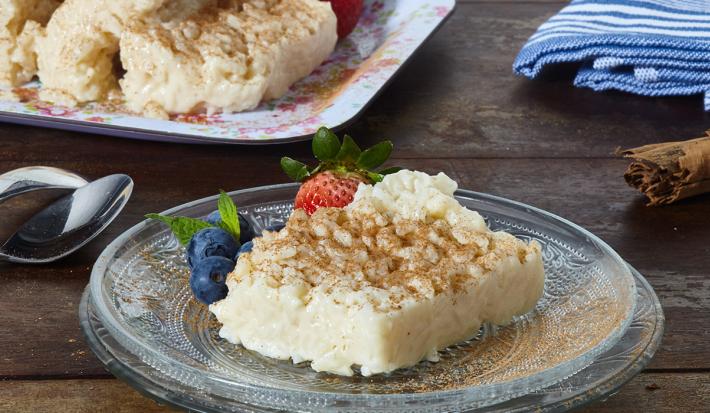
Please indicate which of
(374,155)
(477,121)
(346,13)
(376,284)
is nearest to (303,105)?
(477,121)

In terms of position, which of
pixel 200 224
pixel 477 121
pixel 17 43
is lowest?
pixel 477 121

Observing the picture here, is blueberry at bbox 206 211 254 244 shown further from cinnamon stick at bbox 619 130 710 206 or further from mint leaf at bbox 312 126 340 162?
cinnamon stick at bbox 619 130 710 206

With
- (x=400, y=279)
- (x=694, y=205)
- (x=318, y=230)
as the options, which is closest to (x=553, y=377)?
(x=400, y=279)

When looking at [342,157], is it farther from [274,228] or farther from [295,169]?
[274,228]

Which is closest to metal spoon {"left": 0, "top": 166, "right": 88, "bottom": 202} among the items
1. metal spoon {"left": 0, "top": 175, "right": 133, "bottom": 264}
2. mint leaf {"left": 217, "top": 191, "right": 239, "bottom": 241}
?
metal spoon {"left": 0, "top": 175, "right": 133, "bottom": 264}

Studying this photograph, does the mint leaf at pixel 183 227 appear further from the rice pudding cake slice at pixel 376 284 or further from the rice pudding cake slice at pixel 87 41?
the rice pudding cake slice at pixel 87 41

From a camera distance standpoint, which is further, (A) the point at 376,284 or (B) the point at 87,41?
(B) the point at 87,41

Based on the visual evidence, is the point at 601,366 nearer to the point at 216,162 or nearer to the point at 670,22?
the point at 216,162
